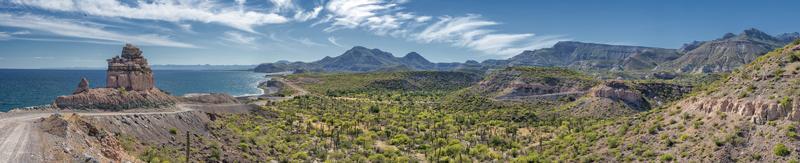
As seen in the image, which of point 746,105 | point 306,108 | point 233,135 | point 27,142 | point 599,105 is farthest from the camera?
point 306,108

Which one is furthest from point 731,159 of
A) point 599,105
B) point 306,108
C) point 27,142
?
point 306,108

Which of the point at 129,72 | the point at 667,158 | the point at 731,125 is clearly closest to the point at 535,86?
the point at 731,125

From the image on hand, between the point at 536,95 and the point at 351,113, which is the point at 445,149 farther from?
the point at 536,95

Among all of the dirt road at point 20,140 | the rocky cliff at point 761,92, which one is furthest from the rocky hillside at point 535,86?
the dirt road at point 20,140

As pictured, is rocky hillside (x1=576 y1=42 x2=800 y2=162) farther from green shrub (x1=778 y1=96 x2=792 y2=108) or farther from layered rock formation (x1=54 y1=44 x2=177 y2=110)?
layered rock formation (x1=54 y1=44 x2=177 y2=110)

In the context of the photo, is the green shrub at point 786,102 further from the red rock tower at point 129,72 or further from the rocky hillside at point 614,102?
the red rock tower at point 129,72

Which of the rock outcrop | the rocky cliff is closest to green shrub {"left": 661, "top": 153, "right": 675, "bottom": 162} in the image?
the rocky cliff

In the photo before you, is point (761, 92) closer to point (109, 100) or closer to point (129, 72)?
point (109, 100)

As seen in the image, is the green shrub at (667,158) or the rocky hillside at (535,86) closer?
the green shrub at (667,158)
